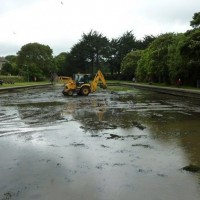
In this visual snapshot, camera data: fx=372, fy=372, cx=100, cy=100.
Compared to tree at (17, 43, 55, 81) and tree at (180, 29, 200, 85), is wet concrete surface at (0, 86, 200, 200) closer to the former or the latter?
tree at (180, 29, 200, 85)

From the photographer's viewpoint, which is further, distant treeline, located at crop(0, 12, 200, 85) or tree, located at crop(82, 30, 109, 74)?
tree, located at crop(82, 30, 109, 74)

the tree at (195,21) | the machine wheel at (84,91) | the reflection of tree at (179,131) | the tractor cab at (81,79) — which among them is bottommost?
the machine wheel at (84,91)

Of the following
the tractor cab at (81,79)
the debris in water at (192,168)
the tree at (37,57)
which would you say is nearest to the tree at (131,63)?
the tree at (37,57)

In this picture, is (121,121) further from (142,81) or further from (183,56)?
(142,81)

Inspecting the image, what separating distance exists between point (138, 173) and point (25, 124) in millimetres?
8401

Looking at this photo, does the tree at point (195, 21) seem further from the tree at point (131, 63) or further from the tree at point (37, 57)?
the tree at point (37, 57)

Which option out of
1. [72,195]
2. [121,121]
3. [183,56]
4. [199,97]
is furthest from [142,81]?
[72,195]

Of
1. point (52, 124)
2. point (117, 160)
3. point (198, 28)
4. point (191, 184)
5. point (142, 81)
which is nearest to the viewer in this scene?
point (191, 184)

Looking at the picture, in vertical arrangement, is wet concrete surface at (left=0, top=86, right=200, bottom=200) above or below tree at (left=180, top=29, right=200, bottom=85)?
below

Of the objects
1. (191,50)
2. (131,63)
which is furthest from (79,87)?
(131,63)

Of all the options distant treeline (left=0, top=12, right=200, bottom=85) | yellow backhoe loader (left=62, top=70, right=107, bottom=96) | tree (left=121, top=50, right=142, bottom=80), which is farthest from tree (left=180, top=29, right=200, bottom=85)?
distant treeline (left=0, top=12, right=200, bottom=85)

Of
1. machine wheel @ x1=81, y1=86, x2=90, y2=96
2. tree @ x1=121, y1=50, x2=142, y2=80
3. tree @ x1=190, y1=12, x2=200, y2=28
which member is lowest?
machine wheel @ x1=81, y1=86, x2=90, y2=96

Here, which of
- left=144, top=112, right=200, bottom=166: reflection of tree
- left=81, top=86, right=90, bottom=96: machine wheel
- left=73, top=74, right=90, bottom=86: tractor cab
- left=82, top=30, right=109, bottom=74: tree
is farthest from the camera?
left=82, top=30, right=109, bottom=74: tree

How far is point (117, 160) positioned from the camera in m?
8.56
